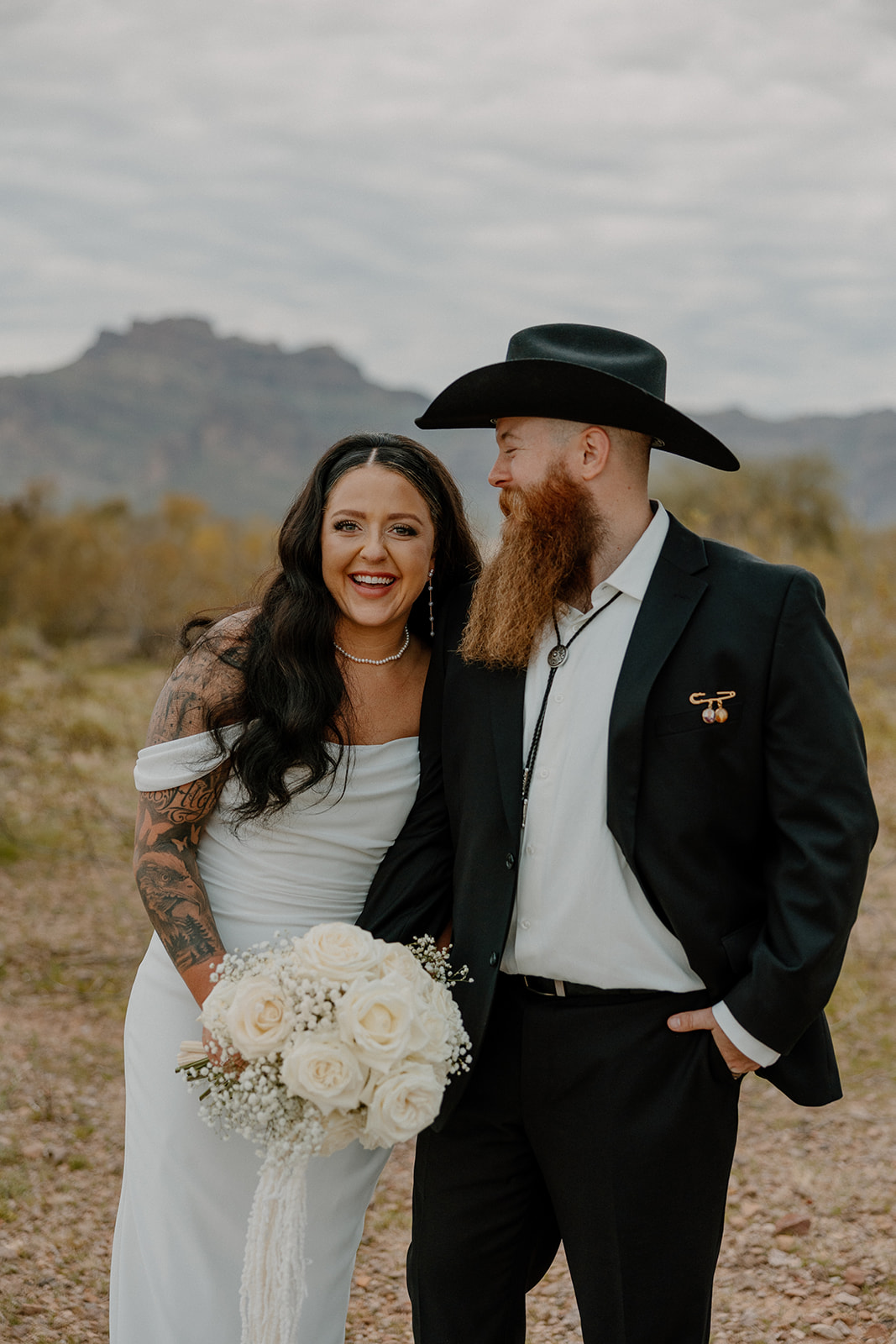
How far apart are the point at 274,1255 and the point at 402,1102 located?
58 centimetres

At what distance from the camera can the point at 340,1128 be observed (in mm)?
2262

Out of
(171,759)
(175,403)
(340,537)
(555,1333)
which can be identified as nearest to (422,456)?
(340,537)

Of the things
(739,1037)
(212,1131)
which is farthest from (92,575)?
(739,1037)

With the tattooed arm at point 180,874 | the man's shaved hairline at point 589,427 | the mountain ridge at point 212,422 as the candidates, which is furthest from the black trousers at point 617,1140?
the mountain ridge at point 212,422

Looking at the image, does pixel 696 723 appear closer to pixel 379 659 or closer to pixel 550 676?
pixel 550 676

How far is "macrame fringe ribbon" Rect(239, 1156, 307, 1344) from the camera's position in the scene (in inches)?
94.7

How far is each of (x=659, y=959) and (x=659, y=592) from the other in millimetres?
806

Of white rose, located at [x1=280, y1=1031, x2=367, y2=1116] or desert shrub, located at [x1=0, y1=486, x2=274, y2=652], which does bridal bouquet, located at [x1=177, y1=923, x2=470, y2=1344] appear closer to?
white rose, located at [x1=280, y1=1031, x2=367, y2=1116]

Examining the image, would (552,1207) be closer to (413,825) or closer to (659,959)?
(659,959)

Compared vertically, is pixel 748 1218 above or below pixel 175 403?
below

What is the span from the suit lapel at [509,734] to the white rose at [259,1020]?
64 centimetres

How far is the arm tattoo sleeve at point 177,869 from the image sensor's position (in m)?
2.70

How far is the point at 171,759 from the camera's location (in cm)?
275

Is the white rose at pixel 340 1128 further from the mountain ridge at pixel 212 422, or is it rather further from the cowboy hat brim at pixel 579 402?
the mountain ridge at pixel 212 422
